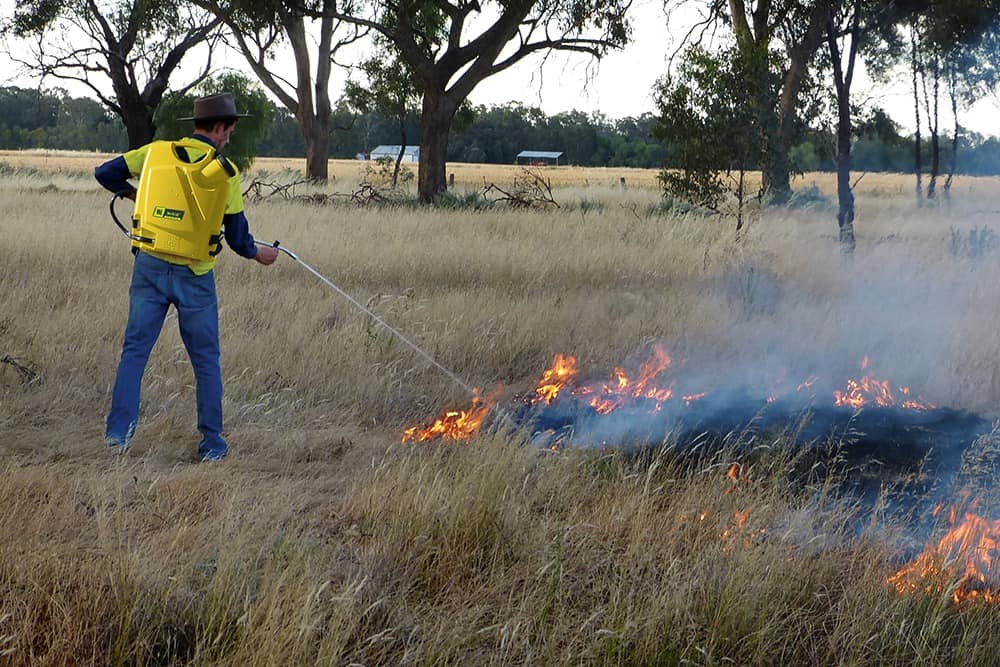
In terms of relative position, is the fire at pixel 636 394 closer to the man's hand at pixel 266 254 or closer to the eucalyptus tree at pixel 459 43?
the man's hand at pixel 266 254

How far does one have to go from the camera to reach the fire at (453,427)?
513 centimetres

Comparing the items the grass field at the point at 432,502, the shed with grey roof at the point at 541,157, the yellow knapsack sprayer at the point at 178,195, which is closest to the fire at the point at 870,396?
the grass field at the point at 432,502

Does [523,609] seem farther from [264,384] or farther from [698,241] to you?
[698,241]

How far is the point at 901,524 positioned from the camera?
4137 mm

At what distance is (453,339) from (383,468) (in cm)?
269

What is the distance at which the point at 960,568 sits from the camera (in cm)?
356

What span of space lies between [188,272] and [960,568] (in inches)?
147

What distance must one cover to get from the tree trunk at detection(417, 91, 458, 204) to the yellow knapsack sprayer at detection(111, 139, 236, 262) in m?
15.2

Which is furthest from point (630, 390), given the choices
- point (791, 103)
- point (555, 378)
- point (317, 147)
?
point (317, 147)

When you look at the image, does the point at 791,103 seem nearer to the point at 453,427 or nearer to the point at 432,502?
the point at 453,427

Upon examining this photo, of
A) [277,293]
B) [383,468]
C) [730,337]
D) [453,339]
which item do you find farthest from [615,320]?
[383,468]

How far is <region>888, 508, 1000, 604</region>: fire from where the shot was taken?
341 cm

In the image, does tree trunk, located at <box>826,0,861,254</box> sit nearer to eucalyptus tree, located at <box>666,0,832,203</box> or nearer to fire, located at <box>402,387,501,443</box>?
eucalyptus tree, located at <box>666,0,832,203</box>

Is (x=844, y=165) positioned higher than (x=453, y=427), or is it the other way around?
(x=844, y=165)
